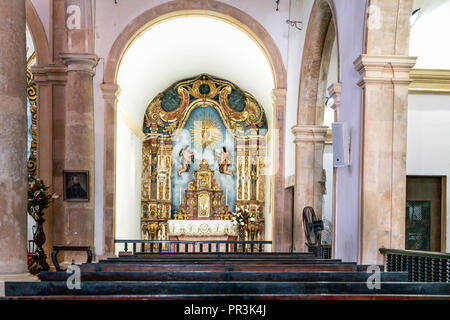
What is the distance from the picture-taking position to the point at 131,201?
17.8m

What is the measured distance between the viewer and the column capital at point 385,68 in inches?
276

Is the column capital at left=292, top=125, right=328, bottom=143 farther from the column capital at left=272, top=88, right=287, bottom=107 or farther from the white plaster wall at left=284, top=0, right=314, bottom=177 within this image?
the column capital at left=272, top=88, right=287, bottom=107

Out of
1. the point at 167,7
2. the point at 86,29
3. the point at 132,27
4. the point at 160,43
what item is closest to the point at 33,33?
the point at 86,29

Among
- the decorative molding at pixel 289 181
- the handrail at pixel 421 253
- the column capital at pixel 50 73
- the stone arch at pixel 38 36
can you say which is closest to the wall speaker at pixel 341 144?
the handrail at pixel 421 253

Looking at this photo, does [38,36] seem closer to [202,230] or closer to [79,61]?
→ [79,61]

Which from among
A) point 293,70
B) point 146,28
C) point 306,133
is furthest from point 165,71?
point 306,133

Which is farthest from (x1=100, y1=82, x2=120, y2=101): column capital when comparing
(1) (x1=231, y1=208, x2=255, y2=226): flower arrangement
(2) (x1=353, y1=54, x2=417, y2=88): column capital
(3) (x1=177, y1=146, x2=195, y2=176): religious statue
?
(3) (x1=177, y1=146, x2=195, y2=176): religious statue

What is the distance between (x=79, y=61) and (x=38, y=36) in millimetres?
2066

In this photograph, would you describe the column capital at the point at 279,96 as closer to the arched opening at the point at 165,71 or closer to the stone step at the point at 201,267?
the arched opening at the point at 165,71

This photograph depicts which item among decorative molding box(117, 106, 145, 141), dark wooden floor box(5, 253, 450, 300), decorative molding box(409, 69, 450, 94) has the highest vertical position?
decorative molding box(409, 69, 450, 94)

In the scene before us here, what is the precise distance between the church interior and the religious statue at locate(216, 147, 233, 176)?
0.39ft

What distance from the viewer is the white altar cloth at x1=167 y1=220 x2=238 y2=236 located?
1839cm

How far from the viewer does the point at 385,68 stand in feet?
23.2

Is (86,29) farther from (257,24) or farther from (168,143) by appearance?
(168,143)
